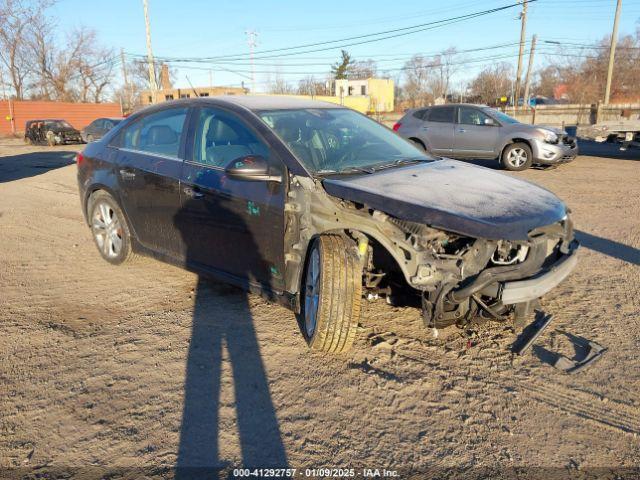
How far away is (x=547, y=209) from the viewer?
3.14 meters

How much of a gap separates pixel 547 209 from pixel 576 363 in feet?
3.30

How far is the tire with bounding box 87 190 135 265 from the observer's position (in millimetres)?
4867

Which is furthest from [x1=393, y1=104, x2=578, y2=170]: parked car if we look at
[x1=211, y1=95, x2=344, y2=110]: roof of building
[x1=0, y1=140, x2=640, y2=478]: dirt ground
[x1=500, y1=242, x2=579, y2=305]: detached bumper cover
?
[x1=500, y1=242, x2=579, y2=305]: detached bumper cover

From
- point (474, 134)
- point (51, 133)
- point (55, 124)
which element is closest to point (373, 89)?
point (55, 124)

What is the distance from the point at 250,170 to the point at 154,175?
133 cm

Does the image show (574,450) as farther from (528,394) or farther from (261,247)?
(261,247)

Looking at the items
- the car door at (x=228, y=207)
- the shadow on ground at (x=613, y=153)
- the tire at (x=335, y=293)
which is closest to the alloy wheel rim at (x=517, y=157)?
the shadow on ground at (x=613, y=153)

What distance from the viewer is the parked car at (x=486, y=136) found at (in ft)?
38.1

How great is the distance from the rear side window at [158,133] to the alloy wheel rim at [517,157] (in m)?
9.58

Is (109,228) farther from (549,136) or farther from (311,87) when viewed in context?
(311,87)

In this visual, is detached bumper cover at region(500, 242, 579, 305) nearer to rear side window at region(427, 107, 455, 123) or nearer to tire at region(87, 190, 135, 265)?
tire at region(87, 190, 135, 265)

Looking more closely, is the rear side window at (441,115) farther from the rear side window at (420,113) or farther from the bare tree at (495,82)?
the bare tree at (495,82)

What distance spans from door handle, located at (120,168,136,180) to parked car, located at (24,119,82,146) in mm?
23971

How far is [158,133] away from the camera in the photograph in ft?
14.8
